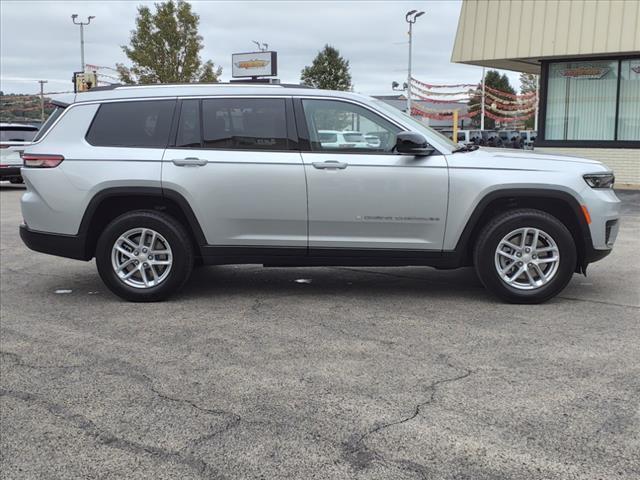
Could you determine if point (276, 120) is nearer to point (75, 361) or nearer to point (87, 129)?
point (87, 129)

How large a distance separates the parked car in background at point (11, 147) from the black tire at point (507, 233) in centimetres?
1550

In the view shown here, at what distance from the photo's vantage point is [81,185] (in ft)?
20.1

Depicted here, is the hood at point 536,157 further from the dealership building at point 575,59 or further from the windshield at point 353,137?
the dealership building at point 575,59

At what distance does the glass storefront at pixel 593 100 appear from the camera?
55.1ft

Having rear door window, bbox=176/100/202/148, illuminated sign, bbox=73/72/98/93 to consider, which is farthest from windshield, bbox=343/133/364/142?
illuminated sign, bbox=73/72/98/93

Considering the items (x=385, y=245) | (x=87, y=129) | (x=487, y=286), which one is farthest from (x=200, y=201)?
(x=487, y=286)

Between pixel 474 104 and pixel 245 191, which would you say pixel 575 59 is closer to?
pixel 245 191

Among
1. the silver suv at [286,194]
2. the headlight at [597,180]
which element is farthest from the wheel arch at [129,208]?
the headlight at [597,180]

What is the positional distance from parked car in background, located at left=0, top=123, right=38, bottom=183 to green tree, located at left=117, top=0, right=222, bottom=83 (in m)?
17.1

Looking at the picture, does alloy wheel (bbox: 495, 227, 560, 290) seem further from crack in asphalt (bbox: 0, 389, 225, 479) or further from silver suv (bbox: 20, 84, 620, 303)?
crack in asphalt (bbox: 0, 389, 225, 479)

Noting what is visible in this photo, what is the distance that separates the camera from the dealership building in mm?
15820

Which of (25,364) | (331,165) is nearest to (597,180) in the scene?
(331,165)

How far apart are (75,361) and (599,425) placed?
315cm

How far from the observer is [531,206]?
6.11 meters
